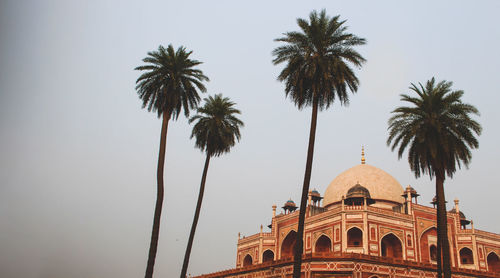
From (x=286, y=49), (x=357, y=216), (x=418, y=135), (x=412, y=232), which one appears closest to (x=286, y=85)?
(x=286, y=49)

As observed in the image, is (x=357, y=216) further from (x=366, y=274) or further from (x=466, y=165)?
(x=466, y=165)

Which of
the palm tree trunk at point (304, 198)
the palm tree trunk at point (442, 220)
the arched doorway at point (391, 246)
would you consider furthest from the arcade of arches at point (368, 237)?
the palm tree trunk at point (304, 198)

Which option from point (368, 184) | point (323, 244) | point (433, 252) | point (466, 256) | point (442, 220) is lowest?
point (442, 220)

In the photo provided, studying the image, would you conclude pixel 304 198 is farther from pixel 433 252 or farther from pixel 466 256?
pixel 466 256

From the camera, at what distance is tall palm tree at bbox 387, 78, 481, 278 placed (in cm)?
3219

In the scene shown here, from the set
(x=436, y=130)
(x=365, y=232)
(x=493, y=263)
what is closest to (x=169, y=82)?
(x=436, y=130)

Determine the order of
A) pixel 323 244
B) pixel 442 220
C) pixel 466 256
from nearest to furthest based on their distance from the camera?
pixel 442 220 → pixel 323 244 → pixel 466 256

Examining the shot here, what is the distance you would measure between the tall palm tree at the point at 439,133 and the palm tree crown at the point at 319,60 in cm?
636

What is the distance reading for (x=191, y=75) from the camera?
35.5 meters

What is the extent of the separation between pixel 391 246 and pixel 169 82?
36.3 metres

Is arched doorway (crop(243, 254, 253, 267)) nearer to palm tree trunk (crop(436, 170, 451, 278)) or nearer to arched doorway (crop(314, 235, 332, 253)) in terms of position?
arched doorway (crop(314, 235, 332, 253))

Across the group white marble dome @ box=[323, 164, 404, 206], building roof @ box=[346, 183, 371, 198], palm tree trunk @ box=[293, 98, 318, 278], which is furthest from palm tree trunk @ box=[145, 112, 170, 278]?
white marble dome @ box=[323, 164, 404, 206]

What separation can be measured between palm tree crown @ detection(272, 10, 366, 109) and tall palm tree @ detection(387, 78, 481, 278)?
251 inches

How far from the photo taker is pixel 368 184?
205 ft
